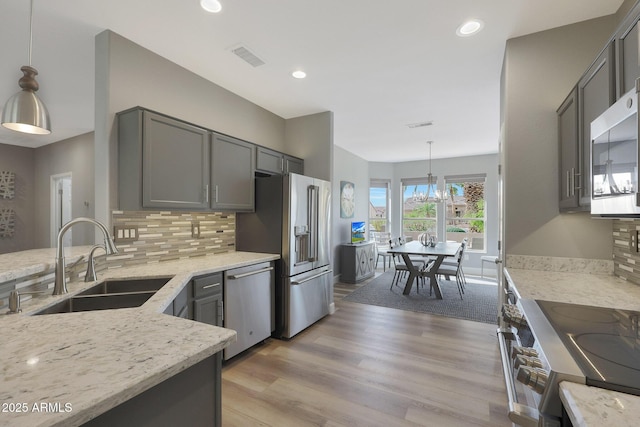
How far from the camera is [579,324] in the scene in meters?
1.11

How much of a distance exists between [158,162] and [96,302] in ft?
3.71

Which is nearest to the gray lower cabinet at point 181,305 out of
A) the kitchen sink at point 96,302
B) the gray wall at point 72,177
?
the kitchen sink at point 96,302

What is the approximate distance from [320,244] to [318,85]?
6.03 ft

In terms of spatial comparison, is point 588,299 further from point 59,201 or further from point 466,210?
point 59,201

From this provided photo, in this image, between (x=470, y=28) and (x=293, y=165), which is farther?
(x=293, y=165)

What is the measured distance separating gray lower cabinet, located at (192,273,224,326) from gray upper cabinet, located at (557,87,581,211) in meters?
2.61

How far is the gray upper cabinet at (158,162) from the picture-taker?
7.28ft

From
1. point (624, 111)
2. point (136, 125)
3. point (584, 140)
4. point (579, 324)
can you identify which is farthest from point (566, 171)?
point (136, 125)

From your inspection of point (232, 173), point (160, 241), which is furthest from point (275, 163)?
point (160, 241)

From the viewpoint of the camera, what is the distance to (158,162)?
2.33 metres

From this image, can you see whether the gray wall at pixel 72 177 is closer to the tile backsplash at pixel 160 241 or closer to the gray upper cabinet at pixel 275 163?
the tile backsplash at pixel 160 241

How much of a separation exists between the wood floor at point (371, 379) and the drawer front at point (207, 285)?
0.71 metres

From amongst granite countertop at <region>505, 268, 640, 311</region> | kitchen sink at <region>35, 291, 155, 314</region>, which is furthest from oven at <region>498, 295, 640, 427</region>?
kitchen sink at <region>35, 291, 155, 314</region>

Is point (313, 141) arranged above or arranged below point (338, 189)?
above
